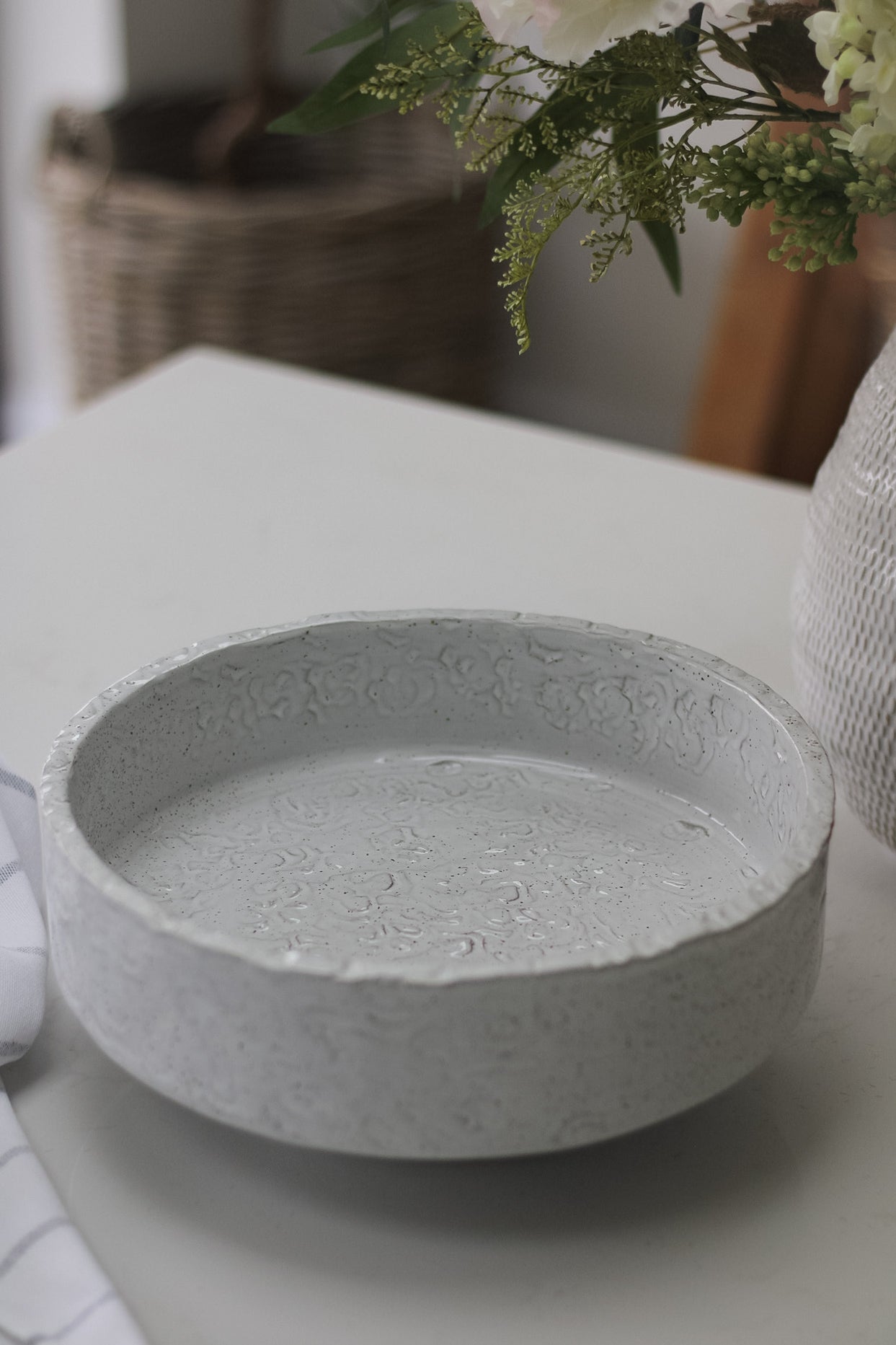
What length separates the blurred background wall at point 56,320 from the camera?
2006 mm

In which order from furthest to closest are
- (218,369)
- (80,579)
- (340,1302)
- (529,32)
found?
(529,32) < (218,369) < (80,579) < (340,1302)

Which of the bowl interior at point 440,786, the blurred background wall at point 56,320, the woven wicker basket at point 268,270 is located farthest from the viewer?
the blurred background wall at point 56,320

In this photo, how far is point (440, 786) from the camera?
1.61ft

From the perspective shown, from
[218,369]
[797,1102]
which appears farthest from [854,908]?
[218,369]

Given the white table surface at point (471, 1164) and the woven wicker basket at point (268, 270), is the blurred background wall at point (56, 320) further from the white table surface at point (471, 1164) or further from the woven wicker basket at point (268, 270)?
the white table surface at point (471, 1164)

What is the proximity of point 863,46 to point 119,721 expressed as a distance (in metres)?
0.28

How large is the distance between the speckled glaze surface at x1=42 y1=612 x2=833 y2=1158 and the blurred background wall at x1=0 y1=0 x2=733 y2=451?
1.55 meters

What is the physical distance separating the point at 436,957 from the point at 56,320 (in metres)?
1.66

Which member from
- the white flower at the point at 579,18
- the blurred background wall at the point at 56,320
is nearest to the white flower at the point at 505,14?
the white flower at the point at 579,18

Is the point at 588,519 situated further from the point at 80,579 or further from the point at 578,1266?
the point at 578,1266

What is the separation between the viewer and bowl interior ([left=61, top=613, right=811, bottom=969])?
422mm

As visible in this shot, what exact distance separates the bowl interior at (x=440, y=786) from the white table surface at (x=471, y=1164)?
6cm

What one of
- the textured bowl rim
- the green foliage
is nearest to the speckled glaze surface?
the textured bowl rim

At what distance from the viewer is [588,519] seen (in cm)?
80
